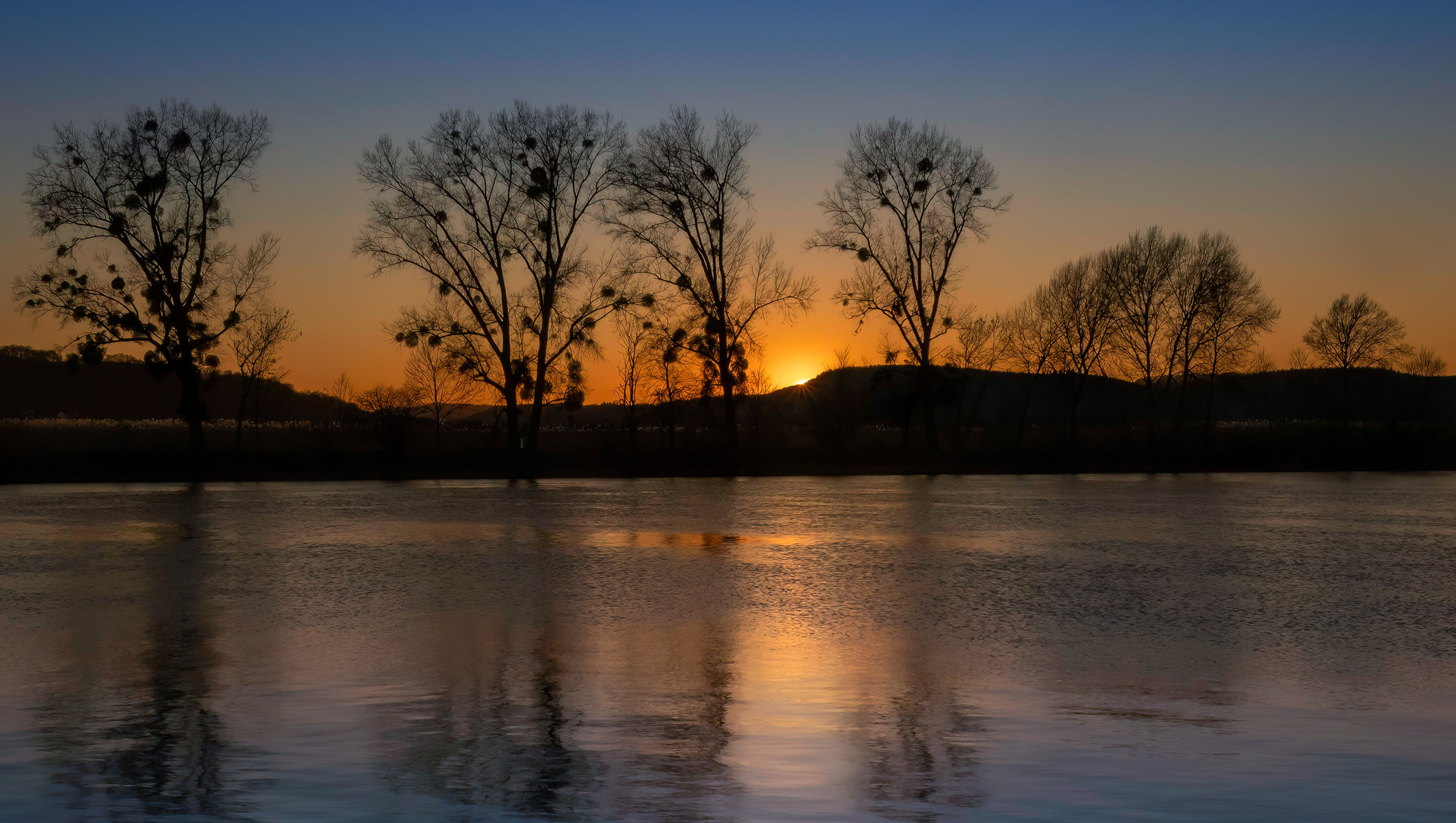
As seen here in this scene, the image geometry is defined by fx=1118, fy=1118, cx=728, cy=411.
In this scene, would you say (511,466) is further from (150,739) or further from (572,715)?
(150,739)

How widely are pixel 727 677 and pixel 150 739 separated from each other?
325 cm

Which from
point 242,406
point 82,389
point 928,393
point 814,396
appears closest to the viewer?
point 242,406

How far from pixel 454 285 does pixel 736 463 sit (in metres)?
12.7

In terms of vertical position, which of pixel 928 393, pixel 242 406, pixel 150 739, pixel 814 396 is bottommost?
pixel 150 739

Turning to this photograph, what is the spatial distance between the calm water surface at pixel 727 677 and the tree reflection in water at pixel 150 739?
2 cm

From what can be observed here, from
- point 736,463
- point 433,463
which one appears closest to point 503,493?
point 433,463

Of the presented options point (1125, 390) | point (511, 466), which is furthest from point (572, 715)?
point (1125, 390)

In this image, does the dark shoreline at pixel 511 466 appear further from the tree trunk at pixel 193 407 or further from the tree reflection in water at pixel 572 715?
the tree reflection in water at pixel 572 715

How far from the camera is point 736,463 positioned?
131ft

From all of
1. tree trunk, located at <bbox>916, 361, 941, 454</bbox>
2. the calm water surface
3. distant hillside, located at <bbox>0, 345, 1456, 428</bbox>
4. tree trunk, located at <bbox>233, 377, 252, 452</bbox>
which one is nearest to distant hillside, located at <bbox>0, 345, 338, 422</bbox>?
distant hillside, located at <bbox>0, 345, 1456, 428</bbox>

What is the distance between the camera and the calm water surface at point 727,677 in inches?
185

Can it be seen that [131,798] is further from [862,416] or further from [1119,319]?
[862,416]

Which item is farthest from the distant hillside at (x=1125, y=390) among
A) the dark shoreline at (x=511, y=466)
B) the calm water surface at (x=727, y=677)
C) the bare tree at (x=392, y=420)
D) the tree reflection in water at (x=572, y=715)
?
the tree reflection in water at (x=572, y=715)

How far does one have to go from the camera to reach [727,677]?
708 cm
